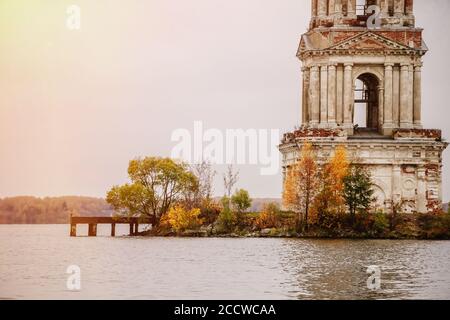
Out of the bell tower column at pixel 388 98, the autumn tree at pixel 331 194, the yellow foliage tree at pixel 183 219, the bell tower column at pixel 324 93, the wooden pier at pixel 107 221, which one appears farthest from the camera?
the wooden pier at pixel 107 221

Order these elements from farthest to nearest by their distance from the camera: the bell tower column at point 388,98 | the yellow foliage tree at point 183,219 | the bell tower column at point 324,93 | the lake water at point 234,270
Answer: the bell tower column at point 324,93
the yellow foliage tree at point 183,219
the bell tower column at point 388,98
the lake water at point 234,270

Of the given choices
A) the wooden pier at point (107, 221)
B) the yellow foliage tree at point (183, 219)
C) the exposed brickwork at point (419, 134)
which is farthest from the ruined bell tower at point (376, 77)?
the wooden pier at point (107, 221)

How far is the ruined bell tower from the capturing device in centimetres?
6594

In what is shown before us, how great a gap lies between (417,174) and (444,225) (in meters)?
4.38

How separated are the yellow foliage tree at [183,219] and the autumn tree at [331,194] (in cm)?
953

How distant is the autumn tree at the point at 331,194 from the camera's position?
204ft

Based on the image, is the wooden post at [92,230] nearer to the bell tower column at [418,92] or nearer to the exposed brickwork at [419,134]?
the exposed brickwork at [419,134]

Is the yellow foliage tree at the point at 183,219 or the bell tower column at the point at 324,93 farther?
the bell tower column at the point at 324,93

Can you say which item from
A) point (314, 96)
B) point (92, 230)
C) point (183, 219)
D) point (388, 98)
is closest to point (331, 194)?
point (314, 96)

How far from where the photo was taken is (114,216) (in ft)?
241

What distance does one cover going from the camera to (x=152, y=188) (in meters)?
72.8

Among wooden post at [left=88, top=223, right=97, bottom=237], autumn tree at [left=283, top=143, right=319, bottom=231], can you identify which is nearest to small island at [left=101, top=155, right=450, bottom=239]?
autumn tree at [left=283, top=143, right=319, bottom=231]

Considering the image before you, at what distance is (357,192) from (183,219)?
12.6 meters

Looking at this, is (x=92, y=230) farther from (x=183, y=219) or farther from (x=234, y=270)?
(x=234, y=270)
